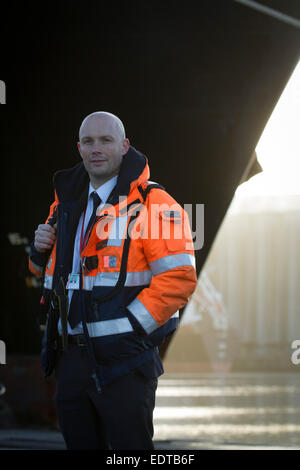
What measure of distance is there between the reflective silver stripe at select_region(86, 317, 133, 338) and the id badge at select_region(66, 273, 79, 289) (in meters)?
0.16

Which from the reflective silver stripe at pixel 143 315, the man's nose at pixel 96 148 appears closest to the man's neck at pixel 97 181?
the man's nose at pixel 96 148

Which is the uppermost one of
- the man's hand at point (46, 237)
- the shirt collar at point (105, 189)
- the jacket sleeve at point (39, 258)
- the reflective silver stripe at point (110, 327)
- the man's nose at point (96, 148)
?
the man's nose at point (96, 148)

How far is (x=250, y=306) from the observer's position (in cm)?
7369

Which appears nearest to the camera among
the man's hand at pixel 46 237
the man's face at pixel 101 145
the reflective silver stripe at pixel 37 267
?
the man's face at pixel 101 145

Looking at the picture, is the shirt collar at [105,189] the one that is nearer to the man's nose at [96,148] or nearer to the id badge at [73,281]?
the man's nose at [96,148]

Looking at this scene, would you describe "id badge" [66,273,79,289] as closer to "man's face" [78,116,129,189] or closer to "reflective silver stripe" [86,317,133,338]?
"reflective silver stripe" [86,317,133,338]

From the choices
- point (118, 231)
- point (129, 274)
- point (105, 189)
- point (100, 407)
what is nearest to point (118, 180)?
point (105, 189)

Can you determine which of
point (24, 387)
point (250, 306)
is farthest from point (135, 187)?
point (250, 306)

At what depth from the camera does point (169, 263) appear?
2.56 m

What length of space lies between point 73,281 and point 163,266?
1.10 feet

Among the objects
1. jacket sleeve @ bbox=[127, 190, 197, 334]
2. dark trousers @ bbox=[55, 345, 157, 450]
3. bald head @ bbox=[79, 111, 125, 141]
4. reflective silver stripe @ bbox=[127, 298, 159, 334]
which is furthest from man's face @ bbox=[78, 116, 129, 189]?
dark trousers @ bbox=[55, 345, 157, 450]

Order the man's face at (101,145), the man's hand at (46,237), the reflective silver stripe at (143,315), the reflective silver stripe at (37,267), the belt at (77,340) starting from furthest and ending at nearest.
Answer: the reflective silver stripe at (37,267)
the man's hand at (46,237)
the man's face at (101,145)
the belt at (77,340)
the reflective silver stripe at (143,315)

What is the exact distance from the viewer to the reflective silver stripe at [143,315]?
98.3 inches

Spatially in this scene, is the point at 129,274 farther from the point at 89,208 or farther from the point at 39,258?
the point at 39,258
